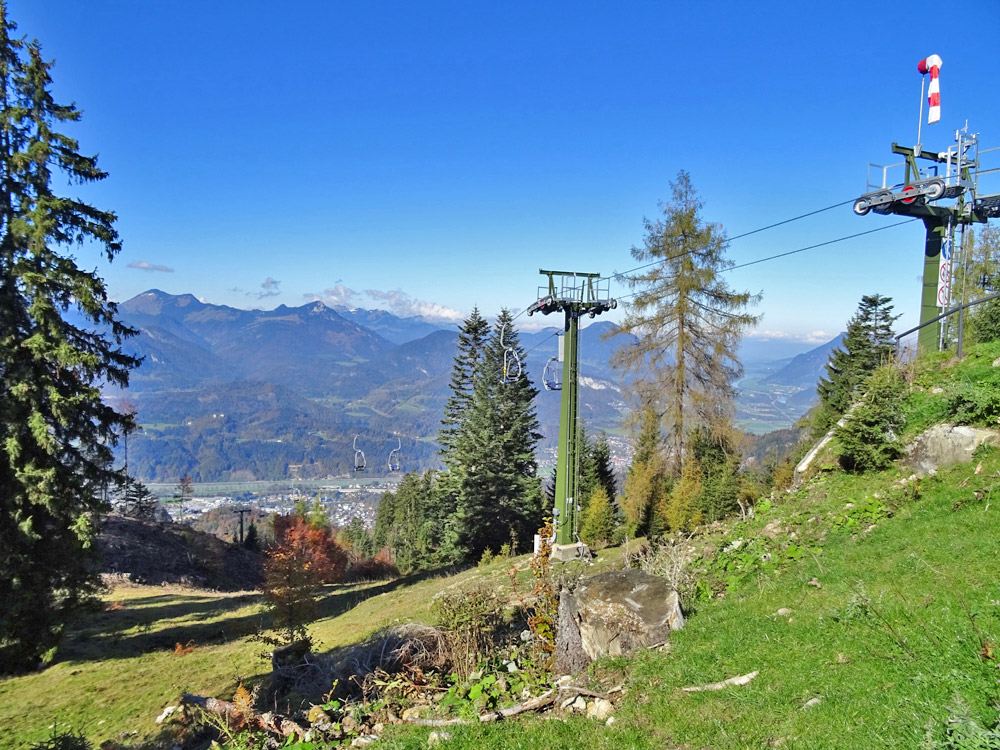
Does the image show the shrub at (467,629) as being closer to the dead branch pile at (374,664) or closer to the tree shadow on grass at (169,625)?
the dead branch pile at (374,664)

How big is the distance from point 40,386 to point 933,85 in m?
23.0

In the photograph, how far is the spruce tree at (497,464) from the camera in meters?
33.1

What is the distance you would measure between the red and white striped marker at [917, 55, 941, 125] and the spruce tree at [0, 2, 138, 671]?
2094 centimetres

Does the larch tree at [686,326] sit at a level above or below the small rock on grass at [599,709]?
above

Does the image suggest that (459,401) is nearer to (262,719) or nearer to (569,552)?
(569,552)

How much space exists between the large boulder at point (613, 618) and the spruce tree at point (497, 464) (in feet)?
82.6

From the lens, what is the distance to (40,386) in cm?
1329

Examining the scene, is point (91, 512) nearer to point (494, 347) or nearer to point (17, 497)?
Answer: point (17, 497)

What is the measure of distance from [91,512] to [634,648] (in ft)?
46.9

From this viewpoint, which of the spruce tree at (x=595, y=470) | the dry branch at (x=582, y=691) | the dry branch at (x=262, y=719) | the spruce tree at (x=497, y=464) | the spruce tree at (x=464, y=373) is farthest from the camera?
the spruce tree at (x=464, y=373)

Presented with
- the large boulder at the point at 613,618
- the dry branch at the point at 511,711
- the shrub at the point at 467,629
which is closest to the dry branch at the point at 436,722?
the dry branch at the point at 511,711

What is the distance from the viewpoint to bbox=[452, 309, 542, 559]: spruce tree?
33094 millimetres

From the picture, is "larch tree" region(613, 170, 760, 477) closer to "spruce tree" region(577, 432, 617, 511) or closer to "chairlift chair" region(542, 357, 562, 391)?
"chairlift chair" region(542, 357, 562, 391)

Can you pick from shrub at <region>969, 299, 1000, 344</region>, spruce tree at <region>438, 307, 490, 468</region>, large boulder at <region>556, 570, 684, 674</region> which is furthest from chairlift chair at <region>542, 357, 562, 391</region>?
spruce tree at <region>438, 307, 490, 468</region>
